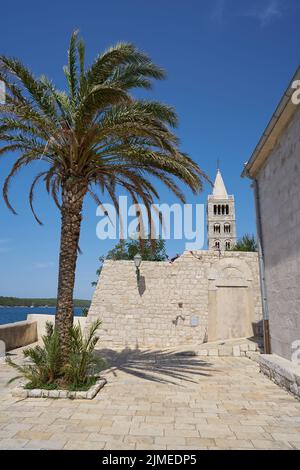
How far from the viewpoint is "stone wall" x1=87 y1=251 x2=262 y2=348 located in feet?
44.7

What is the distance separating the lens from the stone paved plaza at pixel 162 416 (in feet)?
13.0

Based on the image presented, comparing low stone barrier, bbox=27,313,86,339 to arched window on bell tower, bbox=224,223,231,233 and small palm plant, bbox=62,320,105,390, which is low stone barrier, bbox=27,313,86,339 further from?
arched window on bell tower, bbox=224,223,231,233

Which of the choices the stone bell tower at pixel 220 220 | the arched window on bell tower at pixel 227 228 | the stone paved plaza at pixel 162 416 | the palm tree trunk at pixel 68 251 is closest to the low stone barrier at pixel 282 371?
the stone paved plaza at pixel 162 416

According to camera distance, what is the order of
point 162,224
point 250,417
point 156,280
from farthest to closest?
1. point 156,280
2. point 162,224
3. point 250,417

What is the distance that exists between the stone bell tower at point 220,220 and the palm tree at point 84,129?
53148 mm

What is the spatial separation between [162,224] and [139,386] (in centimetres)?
417

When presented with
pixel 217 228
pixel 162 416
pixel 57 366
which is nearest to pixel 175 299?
pixel 57 366

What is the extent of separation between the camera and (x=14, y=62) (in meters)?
6.60

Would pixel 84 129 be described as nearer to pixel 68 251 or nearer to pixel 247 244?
pixel 68 251

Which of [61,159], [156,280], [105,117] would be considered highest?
[105,117]

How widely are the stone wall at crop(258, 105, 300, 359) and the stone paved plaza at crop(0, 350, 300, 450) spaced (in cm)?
141

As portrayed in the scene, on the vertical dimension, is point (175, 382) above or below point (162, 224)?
below

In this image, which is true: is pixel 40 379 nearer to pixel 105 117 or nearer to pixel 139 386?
pixel 139 386

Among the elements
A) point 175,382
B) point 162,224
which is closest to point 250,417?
point 175,382
